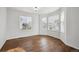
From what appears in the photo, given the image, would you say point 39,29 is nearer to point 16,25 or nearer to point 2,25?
point 16,25

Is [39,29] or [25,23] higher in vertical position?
[25,23]

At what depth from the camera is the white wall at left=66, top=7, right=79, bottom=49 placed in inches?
56.0

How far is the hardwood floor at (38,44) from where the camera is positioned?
1.44 metres

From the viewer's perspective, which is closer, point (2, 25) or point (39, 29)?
point (2, 25)

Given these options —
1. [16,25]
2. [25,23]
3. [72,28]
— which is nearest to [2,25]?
[16,25]

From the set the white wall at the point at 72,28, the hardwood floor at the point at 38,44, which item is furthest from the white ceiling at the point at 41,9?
Result: the hardwood floor at the point at 38,44

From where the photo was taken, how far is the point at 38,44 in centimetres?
148

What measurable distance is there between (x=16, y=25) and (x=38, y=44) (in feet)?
1.60

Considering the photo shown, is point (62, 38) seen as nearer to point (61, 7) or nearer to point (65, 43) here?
point (65, 43)

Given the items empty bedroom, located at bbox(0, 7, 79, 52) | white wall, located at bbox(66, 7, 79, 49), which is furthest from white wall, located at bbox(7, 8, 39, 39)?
white wall, located at bbox(66, 7, 79, 49)

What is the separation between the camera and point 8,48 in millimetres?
1433

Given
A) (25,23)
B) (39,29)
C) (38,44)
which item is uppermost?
(25,23)
